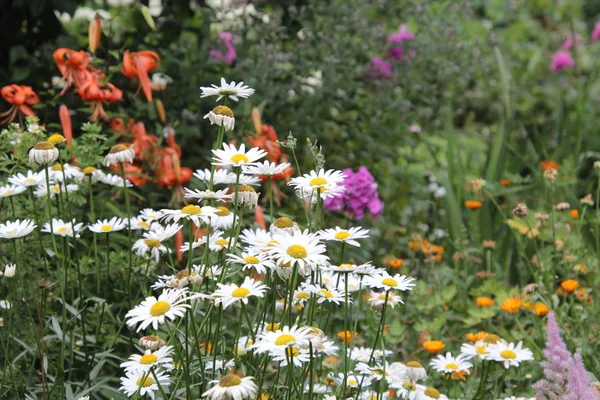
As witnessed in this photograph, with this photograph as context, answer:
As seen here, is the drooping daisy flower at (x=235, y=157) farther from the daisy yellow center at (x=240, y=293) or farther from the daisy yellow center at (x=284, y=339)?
the daisy yellow center at (x=284, y=339)

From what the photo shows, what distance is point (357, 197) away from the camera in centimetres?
335

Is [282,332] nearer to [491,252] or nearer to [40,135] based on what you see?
[40,135]

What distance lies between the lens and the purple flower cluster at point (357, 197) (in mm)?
3305

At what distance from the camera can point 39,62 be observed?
3.35m

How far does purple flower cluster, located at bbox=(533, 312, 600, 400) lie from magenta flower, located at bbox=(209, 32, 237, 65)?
2.31 m

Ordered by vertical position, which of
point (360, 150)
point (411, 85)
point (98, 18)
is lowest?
point (360, 150)

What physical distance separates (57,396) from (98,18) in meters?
1.50

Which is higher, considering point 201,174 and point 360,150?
point 201,174

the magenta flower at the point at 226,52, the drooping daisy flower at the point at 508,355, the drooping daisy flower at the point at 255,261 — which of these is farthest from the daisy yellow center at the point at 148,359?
the magenta flower at the point at 226,52

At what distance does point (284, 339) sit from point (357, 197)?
203 centimetres

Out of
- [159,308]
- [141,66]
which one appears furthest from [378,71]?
[159,308]

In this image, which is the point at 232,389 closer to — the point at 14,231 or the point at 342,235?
the point at 342,235

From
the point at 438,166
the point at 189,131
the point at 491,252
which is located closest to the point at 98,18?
the point at 189,131

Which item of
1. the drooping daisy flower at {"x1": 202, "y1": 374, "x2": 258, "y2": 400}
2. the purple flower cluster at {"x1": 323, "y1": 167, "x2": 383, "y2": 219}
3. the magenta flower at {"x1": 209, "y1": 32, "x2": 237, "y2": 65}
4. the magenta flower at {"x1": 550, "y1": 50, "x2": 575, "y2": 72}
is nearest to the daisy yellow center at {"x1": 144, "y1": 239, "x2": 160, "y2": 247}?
the drooping daisy flower at {"x1": 202, "y1": 374, "x2": 258, "y2": 400}
